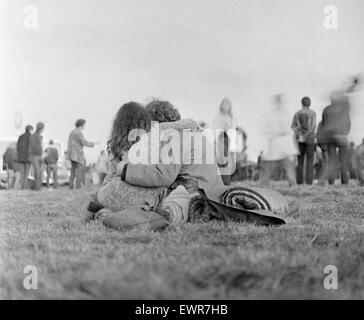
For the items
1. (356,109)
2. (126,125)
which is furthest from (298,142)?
(126,125)

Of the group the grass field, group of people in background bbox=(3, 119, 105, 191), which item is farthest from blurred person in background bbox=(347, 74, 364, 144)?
group of people in background bbox=(3, 119, 105, 191)

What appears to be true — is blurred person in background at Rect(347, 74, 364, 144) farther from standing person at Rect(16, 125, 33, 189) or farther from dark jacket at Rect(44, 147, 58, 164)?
dark jacket at Rect(44, 147, 58, 164)

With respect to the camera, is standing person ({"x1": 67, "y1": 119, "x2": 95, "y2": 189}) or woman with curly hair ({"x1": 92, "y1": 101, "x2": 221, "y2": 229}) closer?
woman with curly hair ({"x1": 92, "y1": 101, "x2": 221, "y2": 229})

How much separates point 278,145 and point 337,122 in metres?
0.76

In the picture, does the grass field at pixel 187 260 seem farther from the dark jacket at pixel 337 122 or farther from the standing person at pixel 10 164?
the standing person at pixel 10 164

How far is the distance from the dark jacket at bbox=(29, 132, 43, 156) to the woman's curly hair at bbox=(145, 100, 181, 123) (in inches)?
211

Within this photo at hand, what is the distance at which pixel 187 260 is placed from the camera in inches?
71.6

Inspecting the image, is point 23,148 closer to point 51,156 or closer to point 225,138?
point 51,156

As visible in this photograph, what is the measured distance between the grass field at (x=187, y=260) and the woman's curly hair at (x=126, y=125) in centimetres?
51

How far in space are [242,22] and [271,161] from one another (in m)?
2.86

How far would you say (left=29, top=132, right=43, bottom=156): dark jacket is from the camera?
27.1 feet

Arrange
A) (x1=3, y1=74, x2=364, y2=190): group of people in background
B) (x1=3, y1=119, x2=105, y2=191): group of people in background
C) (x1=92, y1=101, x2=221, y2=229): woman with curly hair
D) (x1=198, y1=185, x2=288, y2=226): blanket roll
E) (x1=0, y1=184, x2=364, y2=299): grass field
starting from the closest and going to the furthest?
1. (x1=0, y1=184, x2=364, y2=299): grass field
2. (x1=198, y1=185, x2=288, y2=226): blanket roll
3. (x1=92, y1=101, x2=221, y2=229): woman with curly hair
4. (x1=3, y1=74, x2=364, y2=190): group of people in background
5. (x1=3, y1=119, x2=105, y2=191): group of people in background

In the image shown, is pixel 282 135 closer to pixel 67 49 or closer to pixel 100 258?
pixel 67 49

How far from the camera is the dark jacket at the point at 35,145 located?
27.1 feet
